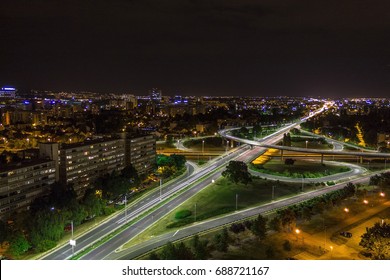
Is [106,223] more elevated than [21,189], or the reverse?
[21,189]

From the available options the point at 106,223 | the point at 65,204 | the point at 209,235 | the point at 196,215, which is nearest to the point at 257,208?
the point at 196,215

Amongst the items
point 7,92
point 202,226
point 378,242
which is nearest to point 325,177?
point 202,226

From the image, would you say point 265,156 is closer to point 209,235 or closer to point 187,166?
point 187,166

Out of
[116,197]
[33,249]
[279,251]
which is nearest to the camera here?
[279,251]

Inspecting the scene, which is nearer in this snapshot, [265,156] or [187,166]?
[187,166]

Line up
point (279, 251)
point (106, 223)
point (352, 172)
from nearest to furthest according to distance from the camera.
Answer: point (279, 251) < point (106, 223) < point (352, 172)

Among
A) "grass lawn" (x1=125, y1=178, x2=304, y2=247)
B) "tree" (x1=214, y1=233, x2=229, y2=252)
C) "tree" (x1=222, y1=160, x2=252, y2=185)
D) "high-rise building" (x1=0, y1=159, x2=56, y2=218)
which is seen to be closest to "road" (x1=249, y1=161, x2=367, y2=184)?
"grass lawn" (x1=125, y1=178, x2=304, y2=247)
